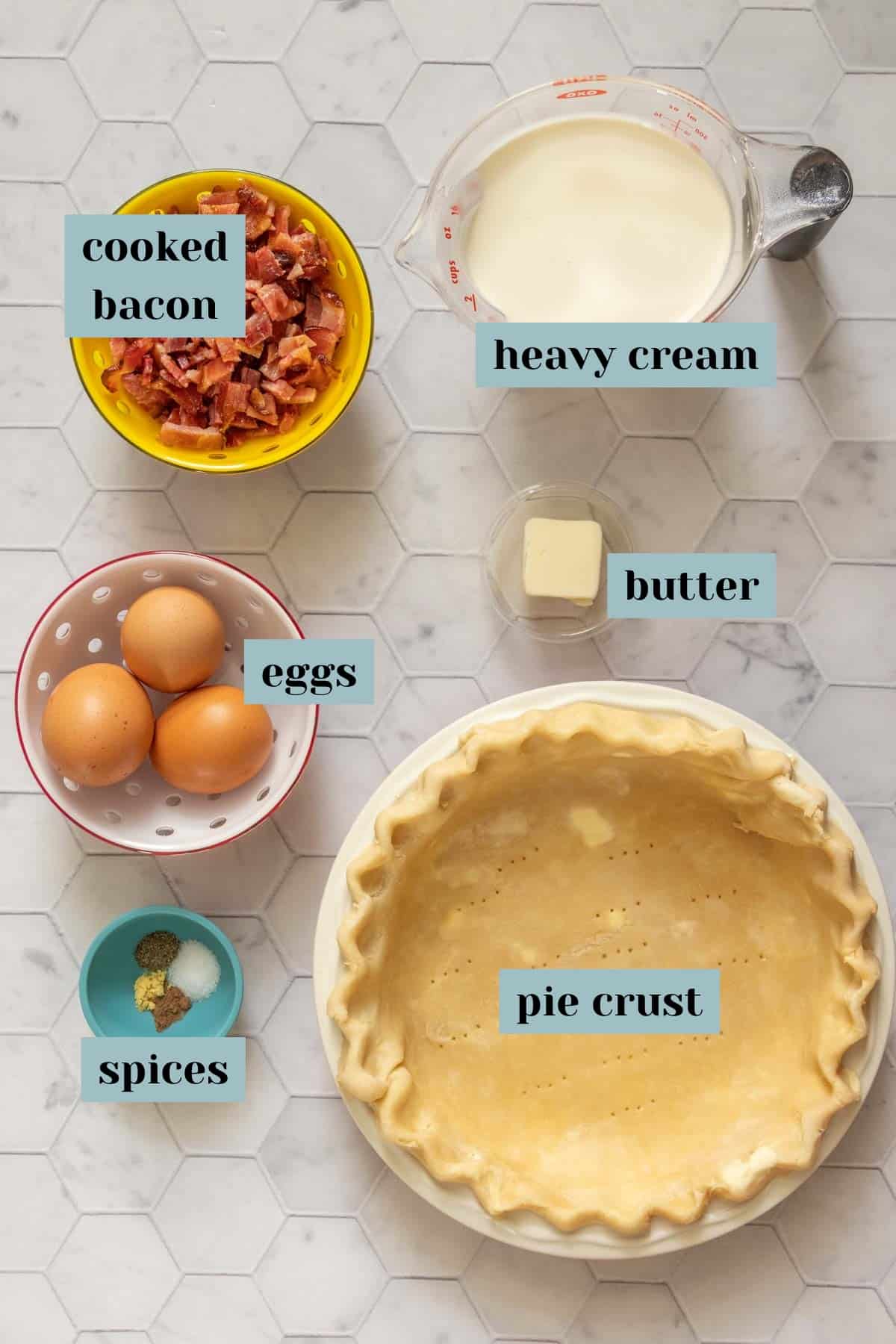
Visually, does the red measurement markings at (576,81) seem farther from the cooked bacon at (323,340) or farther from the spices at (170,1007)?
the spices at (170,1007)

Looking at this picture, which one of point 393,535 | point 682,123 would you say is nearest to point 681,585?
point 393,535

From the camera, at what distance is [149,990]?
95 centimetres

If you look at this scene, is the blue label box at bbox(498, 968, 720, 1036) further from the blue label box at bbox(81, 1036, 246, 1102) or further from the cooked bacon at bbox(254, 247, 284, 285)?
the cooked bacon at bbox(254, 247, 284, 285)

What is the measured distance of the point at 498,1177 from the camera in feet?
2.81

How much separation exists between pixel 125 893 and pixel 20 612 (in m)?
0.24

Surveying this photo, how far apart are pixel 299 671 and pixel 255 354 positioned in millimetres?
233

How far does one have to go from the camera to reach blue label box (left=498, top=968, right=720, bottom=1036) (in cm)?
90

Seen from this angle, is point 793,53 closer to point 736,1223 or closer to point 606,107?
point 606,107

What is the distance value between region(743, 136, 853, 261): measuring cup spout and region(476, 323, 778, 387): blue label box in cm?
7

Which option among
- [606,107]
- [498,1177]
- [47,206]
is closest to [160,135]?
[47,206]

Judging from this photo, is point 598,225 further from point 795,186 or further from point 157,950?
point 157,950

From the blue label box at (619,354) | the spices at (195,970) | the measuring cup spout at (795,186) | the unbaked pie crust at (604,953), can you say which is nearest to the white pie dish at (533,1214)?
the unbaked pie crust at (604,953)

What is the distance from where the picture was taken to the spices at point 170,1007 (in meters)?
0.95

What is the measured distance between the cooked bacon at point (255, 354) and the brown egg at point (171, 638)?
0.12 metres
